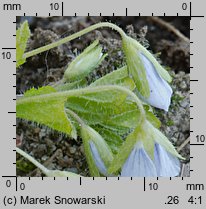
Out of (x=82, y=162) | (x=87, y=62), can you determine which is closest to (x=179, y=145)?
(x=82, y=162)

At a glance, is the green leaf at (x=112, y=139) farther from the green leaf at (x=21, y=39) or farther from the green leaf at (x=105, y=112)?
the green leaf at (x=21, y=39)

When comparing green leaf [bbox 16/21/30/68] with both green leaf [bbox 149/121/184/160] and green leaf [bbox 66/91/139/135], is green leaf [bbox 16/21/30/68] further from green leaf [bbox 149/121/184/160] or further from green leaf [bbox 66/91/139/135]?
green leaf [bbox 149/121/184/160]

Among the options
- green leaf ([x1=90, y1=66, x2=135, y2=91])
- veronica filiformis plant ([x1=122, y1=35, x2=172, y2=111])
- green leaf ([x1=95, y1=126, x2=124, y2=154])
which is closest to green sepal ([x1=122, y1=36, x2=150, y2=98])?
veronica filiformis plant ([x1=122, y1=35, x2=172, y2=111])

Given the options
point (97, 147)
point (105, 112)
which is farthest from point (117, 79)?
point (97, 147)

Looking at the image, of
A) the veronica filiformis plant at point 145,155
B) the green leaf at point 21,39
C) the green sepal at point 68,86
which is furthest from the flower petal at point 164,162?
the green leaf at point 21,39

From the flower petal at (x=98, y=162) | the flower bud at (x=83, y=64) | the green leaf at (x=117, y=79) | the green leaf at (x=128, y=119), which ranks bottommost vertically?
the flower petal at (x=98, y=162)

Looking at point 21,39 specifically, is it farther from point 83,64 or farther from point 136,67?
point 136,67
